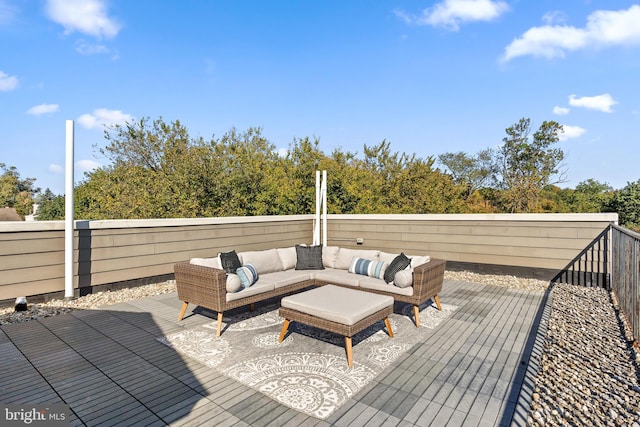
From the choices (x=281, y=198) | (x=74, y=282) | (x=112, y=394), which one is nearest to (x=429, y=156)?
(x=281, y=198)

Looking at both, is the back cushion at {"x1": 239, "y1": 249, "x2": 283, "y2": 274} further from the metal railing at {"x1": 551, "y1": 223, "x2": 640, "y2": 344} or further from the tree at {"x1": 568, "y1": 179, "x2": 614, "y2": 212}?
the tree at {"x1": 568, "y1": 179, "x2": 614, "y2": 212}

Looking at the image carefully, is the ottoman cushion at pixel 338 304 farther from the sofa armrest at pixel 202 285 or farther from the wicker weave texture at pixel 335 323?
the sofa armrest at pixel 202 285

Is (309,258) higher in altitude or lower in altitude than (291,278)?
higher

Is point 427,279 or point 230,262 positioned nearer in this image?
point 427,279

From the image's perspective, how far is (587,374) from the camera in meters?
2.58

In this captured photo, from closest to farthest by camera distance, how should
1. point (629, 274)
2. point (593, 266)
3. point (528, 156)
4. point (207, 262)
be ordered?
point (629, 274) < point (207, 262) < point (593, 266) < point (528, 156)

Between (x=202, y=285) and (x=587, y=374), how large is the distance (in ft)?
11.8

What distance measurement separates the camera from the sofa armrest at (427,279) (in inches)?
150

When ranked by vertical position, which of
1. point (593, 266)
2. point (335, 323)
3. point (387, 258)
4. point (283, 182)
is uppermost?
point (283, 182)

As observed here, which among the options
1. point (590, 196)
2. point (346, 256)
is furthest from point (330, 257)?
point (590, 196)

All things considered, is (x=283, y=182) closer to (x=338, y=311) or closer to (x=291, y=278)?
(x=291, y=278)

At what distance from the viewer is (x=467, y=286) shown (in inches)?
226

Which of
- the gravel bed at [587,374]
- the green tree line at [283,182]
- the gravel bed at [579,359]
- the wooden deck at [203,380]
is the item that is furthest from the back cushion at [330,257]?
the green tree line at [283,182]

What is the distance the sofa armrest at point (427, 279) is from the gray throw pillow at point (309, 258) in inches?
69.8
